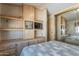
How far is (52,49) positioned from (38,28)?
1.49ft

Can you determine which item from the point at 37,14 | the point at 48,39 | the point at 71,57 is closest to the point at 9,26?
the point at 37,14

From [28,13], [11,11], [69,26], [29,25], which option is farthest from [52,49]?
[11,11]

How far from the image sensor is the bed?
52.7 inches

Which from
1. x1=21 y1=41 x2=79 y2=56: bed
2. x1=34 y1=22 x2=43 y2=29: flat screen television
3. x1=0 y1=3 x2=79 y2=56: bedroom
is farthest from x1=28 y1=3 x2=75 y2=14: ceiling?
x1=21 y1=41 x2=79 y2=56: bed

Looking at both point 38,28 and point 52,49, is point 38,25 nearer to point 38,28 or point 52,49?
point 38,28

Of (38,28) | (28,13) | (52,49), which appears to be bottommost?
(52,49)

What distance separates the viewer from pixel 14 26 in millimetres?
1738

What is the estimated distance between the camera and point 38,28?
5.65 feet

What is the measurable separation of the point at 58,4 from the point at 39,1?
0.95 ft

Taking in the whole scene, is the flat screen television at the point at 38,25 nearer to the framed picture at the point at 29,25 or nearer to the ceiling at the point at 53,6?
the framed picture at the point at 29,25

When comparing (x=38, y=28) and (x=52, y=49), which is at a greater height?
(x=38, y=28)

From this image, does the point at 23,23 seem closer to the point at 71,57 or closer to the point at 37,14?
the point at 37,14

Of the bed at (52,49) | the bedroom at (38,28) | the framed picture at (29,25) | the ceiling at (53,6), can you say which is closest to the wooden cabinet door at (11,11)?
the bedroom at (38,28)

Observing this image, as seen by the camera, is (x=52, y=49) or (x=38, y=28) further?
(x=38, y=28)
